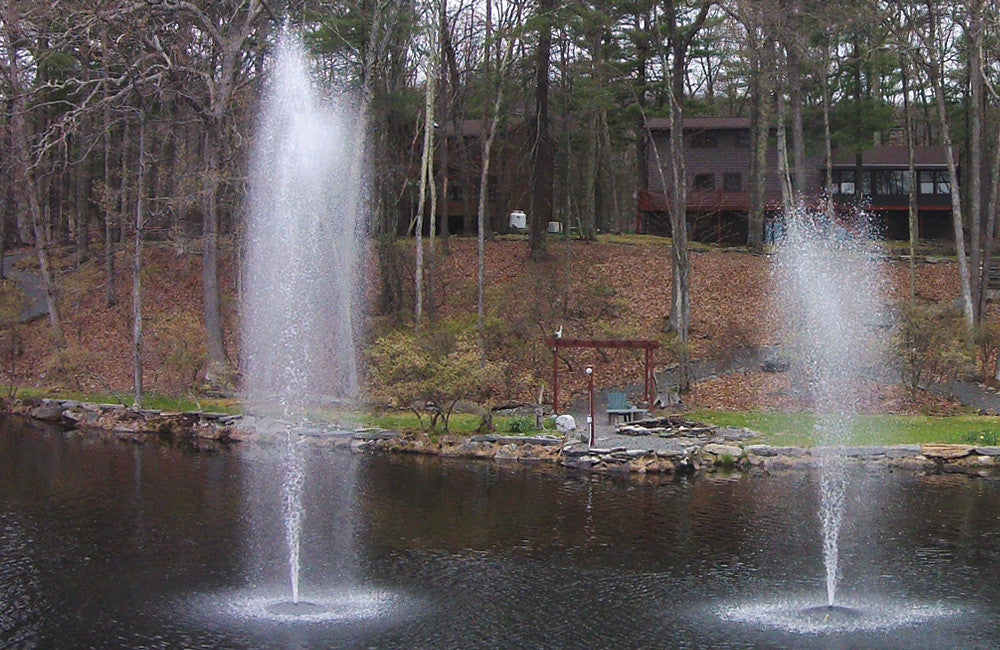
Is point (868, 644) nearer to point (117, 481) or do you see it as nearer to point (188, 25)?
point (117, 481)

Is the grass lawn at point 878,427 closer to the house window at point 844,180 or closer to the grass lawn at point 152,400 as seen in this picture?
the grass lawn at point 152,400

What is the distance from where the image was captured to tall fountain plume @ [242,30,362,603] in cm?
2672

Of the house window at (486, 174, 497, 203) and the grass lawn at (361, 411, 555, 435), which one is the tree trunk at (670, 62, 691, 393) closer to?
the grass lawn at (361, 411, 555, 435)

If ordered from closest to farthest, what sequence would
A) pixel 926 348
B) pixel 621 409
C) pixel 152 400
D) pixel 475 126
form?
pixel 621 409 < pixel 926 348 < pixel 152 400 < pixel 475 126

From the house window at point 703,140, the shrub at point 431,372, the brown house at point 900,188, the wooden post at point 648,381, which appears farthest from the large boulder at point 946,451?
the brown house at point 900,188

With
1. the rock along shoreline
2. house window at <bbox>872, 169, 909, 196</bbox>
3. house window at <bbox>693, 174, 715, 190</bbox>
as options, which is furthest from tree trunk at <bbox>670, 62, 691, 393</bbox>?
house window at <bbox>872, 169, 909, 196</bbox>

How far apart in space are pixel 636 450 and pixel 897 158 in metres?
38.7

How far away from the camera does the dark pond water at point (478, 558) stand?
1209cm

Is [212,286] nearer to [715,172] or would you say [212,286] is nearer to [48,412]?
[48,412]

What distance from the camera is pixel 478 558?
49.8 feet

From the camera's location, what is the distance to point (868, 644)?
11.7m

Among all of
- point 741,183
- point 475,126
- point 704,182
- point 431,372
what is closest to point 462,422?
point 431,372

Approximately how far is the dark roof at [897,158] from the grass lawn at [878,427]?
29.4 meters

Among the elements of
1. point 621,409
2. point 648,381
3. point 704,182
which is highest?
point 704,182
